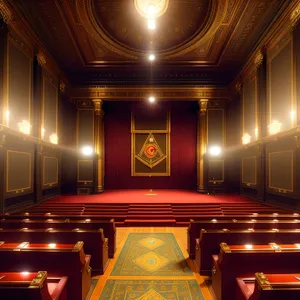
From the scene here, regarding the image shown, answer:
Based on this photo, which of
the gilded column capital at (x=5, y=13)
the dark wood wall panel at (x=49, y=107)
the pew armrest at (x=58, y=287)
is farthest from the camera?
the dark wood wall panel at (x=49, y=107)

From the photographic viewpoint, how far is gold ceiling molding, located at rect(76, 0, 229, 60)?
602 cm

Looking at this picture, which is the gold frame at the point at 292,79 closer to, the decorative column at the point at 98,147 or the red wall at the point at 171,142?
the red wall at the point at 171,142

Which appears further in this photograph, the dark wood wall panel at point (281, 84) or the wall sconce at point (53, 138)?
the wall sconce at point (53, 138)

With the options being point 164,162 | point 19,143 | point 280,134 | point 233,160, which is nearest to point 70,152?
point 19,143

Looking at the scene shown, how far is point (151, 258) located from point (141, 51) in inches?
266

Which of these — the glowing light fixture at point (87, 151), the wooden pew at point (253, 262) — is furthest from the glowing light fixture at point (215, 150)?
the wooden pew at point (253, 262)

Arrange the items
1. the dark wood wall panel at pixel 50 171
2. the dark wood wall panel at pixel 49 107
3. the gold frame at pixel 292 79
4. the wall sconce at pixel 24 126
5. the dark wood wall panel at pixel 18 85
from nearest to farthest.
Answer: the gold frame at pixel 292 79, the dark wood wall panel at pixel 18 85, the wall sconce at pixel 24 126, the dark wood wall panel at pixel 49 107, the dark wood wall panel at pixel 50 171

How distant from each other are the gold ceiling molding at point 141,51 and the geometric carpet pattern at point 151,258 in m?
5.85

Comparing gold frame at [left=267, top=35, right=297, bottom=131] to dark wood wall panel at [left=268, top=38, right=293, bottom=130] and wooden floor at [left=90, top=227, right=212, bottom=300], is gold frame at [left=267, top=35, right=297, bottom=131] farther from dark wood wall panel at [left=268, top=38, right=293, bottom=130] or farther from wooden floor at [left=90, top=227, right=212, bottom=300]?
wooden floor at [left=90, top=227, right=212, bottom=300]

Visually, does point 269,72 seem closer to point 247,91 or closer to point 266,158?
point 247,91

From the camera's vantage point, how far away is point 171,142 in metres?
11.2

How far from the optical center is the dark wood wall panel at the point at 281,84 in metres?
5.60

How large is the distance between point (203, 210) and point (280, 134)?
2814 mm

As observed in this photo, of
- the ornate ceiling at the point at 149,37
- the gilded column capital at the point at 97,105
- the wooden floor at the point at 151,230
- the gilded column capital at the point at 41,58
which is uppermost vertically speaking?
the ornate ceiling at the point at 149,37
